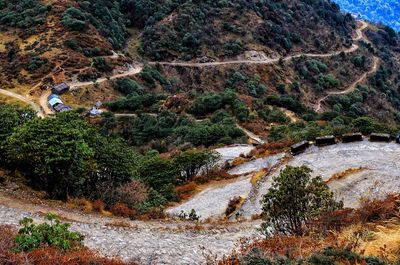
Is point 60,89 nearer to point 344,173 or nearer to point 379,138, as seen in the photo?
point 379,138

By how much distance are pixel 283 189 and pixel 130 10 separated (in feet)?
278

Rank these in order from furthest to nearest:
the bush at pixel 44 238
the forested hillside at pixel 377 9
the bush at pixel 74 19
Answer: the forested hillside at pixel 377 9 < the bush at pixel 74 19 < the bush at pixel 44 238

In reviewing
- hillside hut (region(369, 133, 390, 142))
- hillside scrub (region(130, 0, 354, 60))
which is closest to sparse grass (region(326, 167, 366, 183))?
hillside hut (region(369, 133, 390, 142))

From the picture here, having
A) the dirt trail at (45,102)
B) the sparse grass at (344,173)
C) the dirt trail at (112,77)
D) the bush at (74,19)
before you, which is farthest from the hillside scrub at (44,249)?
the bush at (74,19)

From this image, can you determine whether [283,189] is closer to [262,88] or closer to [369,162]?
[369,162]

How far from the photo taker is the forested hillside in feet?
523

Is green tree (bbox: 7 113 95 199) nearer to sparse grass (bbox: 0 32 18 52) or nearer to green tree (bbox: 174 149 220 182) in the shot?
green tree (bbox: 174 149 220 182)

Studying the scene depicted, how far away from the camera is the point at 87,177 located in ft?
62.7

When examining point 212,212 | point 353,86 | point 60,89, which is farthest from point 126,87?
point 212,212

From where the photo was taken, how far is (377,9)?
162m

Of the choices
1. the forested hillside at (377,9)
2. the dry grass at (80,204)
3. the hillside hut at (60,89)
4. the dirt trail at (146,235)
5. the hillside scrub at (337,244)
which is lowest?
the hillside hut at (60,89)

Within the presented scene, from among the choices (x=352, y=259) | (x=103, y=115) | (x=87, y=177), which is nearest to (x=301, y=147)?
(x=87, y=177)

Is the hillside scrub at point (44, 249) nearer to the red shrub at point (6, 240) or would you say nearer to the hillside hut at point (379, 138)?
the red shrub at point (6, 240)

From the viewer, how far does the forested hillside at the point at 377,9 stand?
160m
